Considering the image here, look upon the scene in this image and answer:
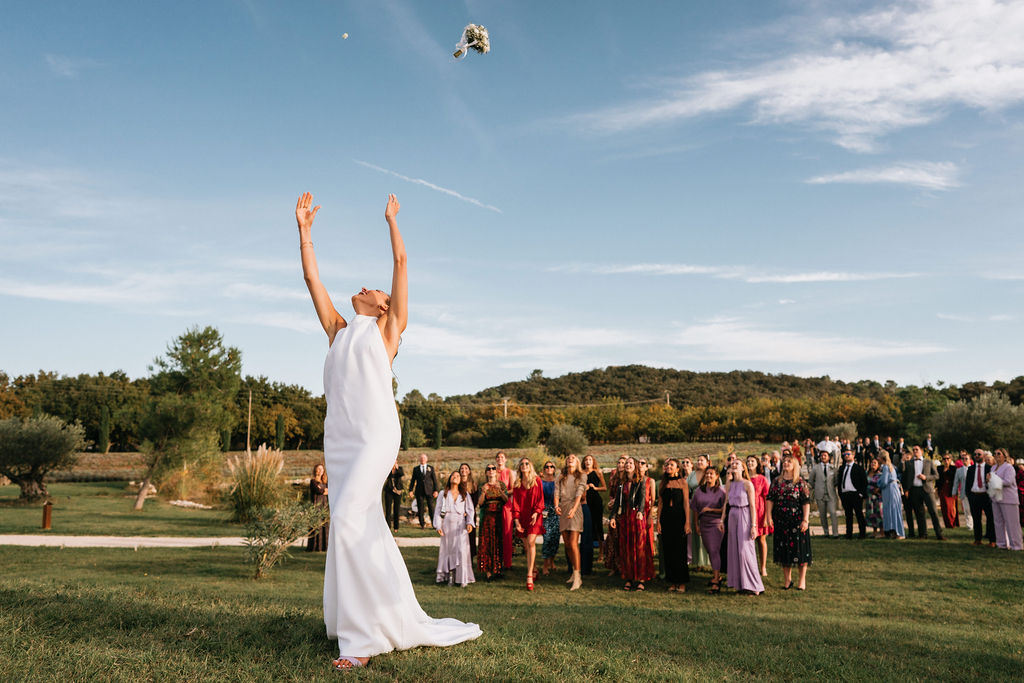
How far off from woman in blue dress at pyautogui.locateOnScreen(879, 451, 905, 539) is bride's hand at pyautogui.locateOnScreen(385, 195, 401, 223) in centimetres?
1569

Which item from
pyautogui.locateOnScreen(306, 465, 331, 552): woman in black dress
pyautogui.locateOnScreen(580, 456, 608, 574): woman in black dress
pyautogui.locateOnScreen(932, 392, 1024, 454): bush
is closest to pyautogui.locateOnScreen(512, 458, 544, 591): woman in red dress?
pyautogui.locateOnScreen(580, 456, 608, 574): woman in black dress

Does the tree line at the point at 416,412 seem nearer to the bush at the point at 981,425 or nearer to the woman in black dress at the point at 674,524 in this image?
the bush at the point at 981,425

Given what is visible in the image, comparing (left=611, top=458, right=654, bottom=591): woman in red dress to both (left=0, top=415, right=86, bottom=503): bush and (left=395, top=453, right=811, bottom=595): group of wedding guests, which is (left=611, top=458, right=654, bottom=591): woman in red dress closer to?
(left=395, top=453, right=811, bottom=595): group of wedding guests

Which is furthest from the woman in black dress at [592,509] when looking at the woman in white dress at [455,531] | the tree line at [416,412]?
the tree line at [416,412]

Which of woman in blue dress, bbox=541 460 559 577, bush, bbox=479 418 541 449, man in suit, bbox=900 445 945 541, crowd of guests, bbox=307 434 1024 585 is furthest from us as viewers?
bush, bbox=479 418 541 449

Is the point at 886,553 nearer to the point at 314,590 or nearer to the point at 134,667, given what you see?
the point at 314,590

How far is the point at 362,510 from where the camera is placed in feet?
14.3

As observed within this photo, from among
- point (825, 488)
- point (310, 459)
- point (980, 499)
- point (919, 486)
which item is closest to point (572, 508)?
point (825, 488)

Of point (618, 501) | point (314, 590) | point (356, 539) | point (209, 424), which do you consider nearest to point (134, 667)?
point (356, 539)

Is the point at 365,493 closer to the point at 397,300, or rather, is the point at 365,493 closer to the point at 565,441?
the point at 397,300

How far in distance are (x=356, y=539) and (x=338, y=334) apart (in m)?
1.35

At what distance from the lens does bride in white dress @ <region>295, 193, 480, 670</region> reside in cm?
432

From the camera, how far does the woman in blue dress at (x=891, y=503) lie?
16594 millimetres

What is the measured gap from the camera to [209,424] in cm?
2605
